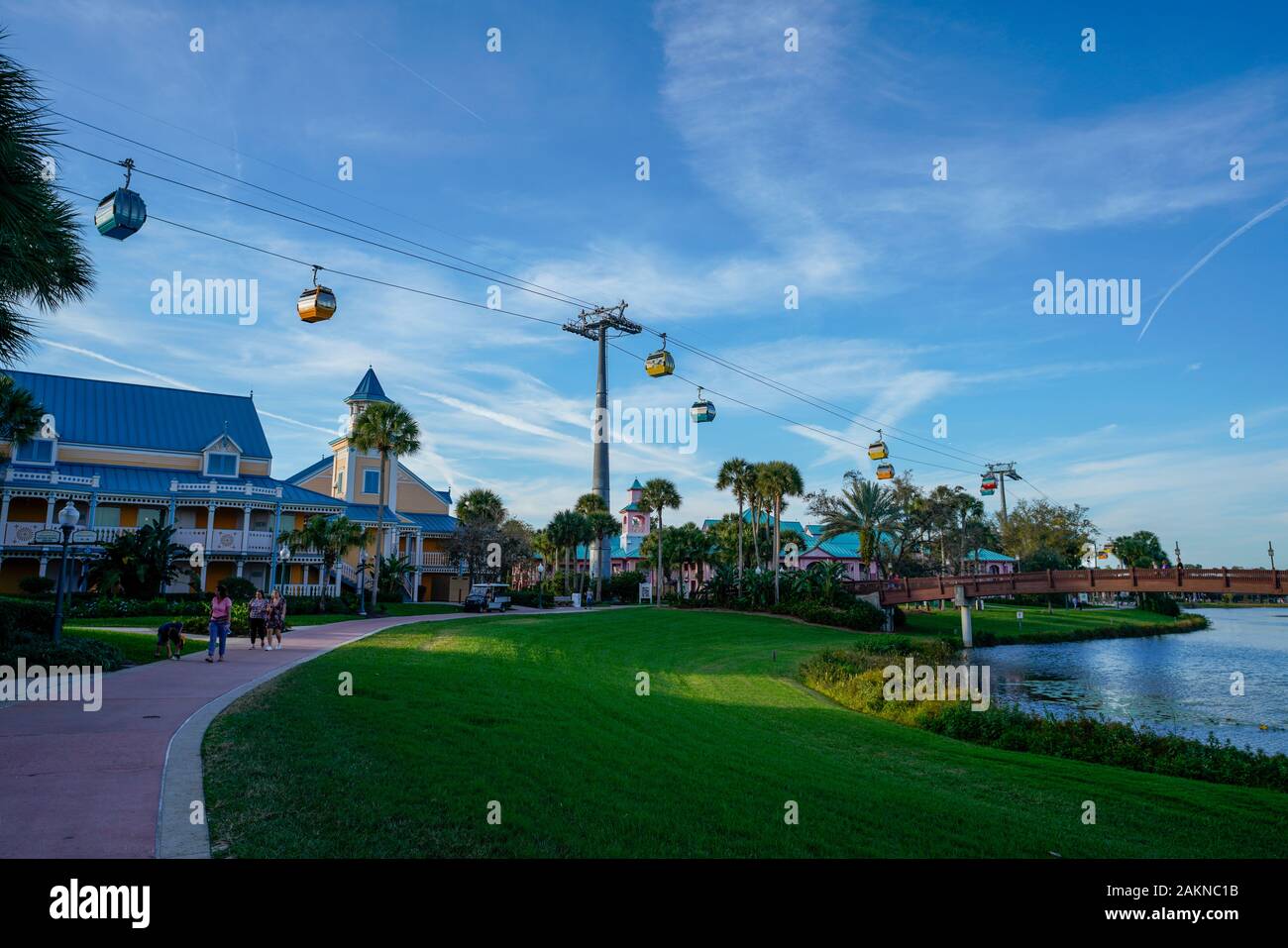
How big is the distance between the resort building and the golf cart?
7408mm

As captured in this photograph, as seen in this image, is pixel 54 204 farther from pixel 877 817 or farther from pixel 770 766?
pixel 877 817

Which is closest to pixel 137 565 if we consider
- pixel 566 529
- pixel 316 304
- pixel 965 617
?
pixel 316 304

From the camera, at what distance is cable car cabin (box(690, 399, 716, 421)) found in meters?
26.6

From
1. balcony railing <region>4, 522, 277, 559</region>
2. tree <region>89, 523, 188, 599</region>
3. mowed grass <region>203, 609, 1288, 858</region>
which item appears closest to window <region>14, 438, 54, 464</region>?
balcony railing <region>4, 522, 277, 559</region>

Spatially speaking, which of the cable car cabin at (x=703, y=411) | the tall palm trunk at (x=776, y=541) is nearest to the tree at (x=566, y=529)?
the tall palm trunk at (x=776, y=541)

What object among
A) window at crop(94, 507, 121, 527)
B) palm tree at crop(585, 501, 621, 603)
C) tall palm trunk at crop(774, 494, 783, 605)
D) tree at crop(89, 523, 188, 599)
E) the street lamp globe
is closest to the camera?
the street lamp globe

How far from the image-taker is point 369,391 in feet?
186

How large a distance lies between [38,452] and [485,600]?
25.5 m

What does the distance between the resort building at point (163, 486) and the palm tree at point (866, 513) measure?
39.8 meters

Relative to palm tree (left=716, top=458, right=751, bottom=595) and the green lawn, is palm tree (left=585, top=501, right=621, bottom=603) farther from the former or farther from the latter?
the green lawn

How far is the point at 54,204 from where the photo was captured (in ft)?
40.8

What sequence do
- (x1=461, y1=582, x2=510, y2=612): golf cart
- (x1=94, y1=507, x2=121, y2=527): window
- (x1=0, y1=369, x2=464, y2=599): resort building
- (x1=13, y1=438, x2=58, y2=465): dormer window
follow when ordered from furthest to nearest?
(x1=461, y1=582, x2=510, y2=612): golf cart, (x1=94, y1=507, x2=121, y2=527): window, (x1=13, y1=438, x2=58, y2=465): dormer window, (x1=0, y1=369, x2=464, y2=599): resort building

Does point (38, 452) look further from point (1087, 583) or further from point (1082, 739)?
point (1087, 583)
